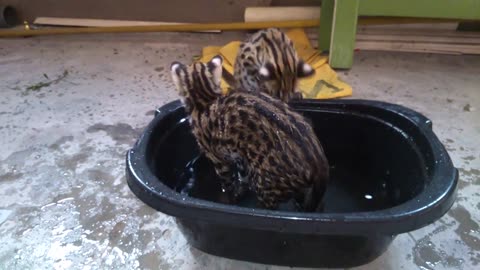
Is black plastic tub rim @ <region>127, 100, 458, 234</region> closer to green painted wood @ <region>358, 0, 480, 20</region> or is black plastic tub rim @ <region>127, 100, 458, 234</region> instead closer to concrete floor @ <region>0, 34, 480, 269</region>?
concrete floor @ <region>0, 34, 480, 269</region>

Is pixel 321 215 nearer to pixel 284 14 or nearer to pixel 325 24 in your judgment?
pixel 325 24

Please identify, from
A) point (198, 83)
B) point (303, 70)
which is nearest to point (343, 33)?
point (303, 70)

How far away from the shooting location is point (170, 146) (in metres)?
1.56

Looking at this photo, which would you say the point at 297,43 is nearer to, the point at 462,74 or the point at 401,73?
the point at 401,73

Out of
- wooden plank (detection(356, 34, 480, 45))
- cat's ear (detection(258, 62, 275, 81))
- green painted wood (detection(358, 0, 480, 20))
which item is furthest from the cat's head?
wooden plank (detection(356, 34, 480, 45))

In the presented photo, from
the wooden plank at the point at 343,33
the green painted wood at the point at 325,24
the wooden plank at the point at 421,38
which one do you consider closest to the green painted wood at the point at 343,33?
the wooden plank at the point at 343,33

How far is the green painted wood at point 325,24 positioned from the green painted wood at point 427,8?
0.31 metres

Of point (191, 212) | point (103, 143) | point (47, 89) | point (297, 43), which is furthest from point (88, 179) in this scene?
point (297, 43)

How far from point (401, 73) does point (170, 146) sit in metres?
1.57

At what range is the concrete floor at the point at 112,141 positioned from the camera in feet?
4.45

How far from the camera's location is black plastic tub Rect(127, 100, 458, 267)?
102 centimetres

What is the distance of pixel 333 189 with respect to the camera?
5.29 feet

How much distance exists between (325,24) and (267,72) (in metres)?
1.23

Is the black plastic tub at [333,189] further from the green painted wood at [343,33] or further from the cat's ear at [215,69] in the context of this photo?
the green painted wood at [343,33]
